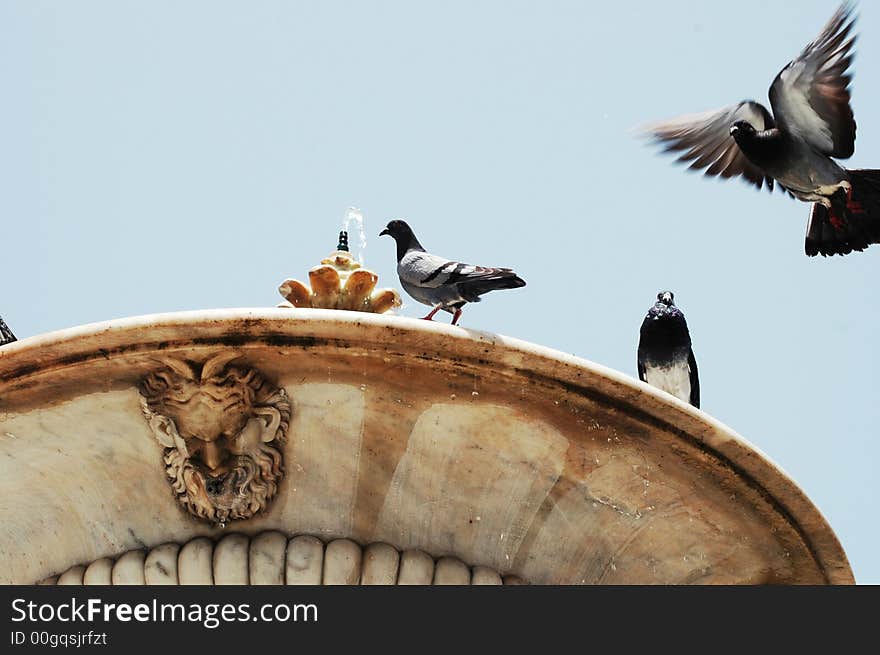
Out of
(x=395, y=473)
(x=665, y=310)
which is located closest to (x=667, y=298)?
(x=665, y=310)

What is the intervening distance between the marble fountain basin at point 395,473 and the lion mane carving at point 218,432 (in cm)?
4

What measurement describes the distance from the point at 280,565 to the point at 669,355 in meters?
3.67

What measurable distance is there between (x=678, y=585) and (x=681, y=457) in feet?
1.96

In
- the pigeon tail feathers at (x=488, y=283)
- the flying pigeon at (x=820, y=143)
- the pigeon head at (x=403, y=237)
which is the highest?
the flying pigeon at (x=820, y=143)

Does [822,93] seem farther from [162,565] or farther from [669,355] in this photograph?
[162,565]

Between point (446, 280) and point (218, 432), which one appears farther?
point (446, 280)

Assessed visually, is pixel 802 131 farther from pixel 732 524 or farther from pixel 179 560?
pixel 179 560

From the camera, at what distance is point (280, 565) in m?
6.77

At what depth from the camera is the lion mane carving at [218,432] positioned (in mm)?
6758

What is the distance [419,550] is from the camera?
690 centimetres

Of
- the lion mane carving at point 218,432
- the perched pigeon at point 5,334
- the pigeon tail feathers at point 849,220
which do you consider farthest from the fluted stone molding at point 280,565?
the perched pigeon at point 5,334

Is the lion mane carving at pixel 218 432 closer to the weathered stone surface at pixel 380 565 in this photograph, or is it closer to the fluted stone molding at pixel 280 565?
the fluted stone molding at pixel 280 565
